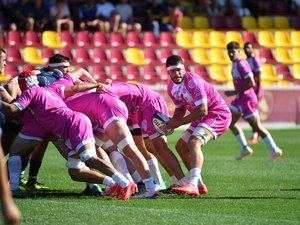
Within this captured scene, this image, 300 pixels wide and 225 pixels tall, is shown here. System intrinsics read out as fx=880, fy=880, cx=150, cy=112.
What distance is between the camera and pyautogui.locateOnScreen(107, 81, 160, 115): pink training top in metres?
11.4

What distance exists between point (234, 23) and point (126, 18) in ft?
15.2

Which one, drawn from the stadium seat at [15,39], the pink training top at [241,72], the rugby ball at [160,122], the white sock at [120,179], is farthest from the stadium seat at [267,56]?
the white sock at [120,179]

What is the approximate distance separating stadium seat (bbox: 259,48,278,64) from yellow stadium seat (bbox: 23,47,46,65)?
26.1 ft

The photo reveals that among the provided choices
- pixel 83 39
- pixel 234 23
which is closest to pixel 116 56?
pixel 83 39

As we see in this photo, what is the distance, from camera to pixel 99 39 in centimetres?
2706

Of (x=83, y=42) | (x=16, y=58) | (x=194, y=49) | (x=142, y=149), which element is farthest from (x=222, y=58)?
(x=142, y=149)

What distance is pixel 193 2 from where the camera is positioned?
1264 inches

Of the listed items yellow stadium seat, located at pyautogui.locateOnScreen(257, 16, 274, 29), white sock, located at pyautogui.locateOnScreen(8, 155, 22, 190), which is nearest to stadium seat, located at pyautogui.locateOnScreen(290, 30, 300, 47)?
yellow stadium seat, located at pyautogui.locateOnScreen(257, 16, 274, 29)

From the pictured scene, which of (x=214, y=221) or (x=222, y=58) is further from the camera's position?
(x=222, y=58)

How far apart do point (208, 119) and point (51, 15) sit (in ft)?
53.4

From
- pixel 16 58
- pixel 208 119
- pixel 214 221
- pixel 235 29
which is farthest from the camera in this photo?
pixel 235 29

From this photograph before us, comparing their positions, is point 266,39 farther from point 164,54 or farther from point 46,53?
point 46,53

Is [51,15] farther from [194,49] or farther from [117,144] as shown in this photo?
[117,144]

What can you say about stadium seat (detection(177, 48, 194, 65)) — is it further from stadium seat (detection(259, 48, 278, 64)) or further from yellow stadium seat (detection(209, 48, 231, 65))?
stadium seat (detection(259, 48, 278, 64))
